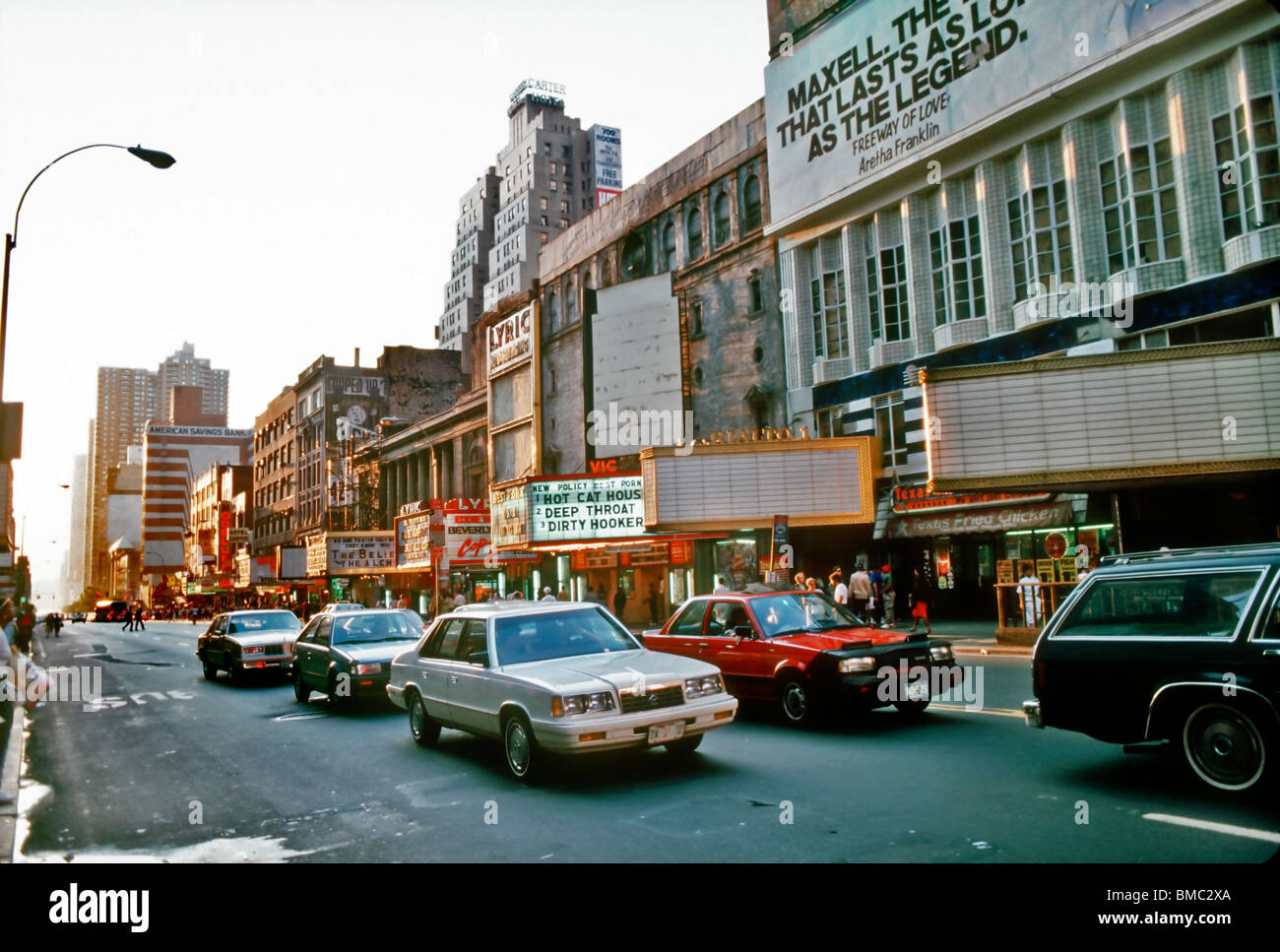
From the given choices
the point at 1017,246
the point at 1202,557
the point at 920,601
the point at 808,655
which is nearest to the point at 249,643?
the point at 808,655

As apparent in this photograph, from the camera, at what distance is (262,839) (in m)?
6.88

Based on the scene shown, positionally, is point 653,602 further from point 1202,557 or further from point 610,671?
point 1202,557

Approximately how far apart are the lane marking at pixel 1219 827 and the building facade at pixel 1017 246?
545 inches

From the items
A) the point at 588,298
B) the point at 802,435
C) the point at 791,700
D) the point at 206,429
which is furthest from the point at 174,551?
the point at 791,700

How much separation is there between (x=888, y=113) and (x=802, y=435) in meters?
9.86

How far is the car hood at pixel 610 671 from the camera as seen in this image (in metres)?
8.09

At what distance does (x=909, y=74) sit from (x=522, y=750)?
79.7ft

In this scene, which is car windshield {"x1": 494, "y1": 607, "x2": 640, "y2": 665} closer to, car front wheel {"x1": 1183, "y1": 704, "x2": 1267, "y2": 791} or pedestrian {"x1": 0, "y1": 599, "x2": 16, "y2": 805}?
pedestrian {"x1": 0, "y1": 599, "x2": 16, "y2": 805}

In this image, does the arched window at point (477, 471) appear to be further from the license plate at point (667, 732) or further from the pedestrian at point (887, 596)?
the license plate at point (667, 732)

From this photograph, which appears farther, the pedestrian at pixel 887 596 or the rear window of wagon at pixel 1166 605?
the pedestrian at pixel 887 596

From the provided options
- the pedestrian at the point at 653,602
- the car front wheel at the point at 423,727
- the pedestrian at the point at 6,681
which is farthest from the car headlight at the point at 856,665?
the pedestrian at the point at 653,602

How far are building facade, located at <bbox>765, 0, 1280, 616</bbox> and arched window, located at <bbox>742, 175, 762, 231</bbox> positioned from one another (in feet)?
5.90

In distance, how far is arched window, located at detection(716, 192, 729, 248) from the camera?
34.5 m
